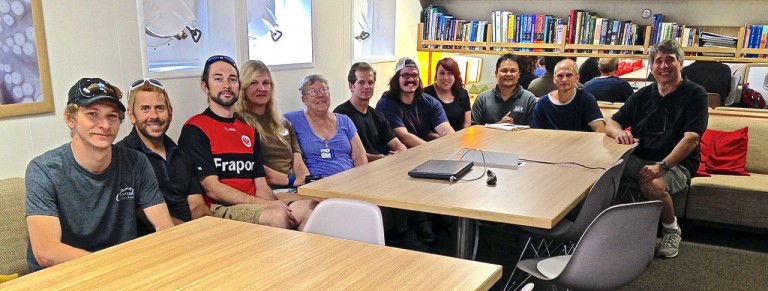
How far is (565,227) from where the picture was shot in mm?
2791

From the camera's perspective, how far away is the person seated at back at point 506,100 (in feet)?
15.1

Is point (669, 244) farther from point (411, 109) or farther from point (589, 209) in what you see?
point (411, 109)

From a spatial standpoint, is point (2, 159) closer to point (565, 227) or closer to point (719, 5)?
point (565, 227)

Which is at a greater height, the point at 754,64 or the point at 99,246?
the point at 754,64

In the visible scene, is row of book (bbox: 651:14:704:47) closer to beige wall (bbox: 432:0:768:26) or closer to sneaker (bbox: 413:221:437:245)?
beige wall (bbox: 432:0:768:26)

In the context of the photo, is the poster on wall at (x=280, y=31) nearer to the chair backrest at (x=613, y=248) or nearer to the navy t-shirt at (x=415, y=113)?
the navy t-shirt at (x=415, y=113)

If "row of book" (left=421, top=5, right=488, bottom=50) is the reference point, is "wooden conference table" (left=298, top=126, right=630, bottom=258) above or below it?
below

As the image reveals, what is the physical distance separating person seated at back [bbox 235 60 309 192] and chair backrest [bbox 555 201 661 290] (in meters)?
1.81

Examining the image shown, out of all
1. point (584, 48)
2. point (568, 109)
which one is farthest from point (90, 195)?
point (584, 48)

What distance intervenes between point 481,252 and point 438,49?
299cm

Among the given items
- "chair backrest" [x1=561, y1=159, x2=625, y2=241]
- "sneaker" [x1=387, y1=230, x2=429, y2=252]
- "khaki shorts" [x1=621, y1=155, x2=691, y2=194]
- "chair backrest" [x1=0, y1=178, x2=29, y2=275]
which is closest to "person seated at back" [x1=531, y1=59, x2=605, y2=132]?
"khaki shorts" [x1=621, y1=155, x2=691, y2=194]

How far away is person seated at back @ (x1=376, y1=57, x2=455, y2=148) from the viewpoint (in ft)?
14.2

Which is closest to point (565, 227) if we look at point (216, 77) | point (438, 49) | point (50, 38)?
point (216, 77)

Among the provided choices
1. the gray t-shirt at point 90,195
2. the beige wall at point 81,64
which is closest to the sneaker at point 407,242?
the beige wall at point 81,64
